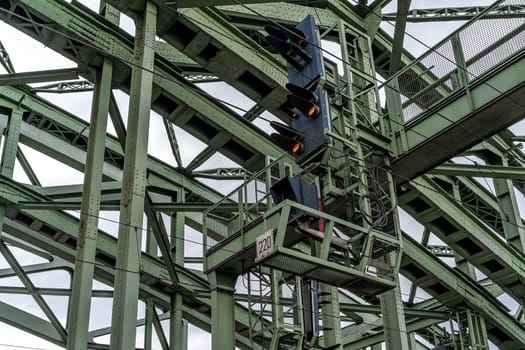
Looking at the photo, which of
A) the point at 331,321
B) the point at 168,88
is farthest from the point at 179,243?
the point at 331,321

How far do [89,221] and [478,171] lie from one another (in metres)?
9.00

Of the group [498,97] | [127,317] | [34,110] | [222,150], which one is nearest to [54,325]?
[34,110]

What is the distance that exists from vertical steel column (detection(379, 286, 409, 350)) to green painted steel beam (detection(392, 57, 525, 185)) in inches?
104

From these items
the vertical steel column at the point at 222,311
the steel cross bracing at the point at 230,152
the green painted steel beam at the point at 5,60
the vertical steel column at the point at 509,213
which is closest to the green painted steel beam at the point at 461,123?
the steel cross bracing at the point at 230,152

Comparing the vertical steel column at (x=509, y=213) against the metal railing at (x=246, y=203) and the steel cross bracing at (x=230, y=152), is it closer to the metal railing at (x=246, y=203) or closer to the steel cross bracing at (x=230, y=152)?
the steel cross bracing at (x=230, y=152)

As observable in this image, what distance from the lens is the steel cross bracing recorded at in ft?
46.9

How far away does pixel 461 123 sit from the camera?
1398 cm

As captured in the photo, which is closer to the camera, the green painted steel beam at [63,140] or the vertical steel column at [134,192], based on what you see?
the vertical steel column at [134,192]

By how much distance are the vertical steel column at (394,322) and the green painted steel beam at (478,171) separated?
3.19m

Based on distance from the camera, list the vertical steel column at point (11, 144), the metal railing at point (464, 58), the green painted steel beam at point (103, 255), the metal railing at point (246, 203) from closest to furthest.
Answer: the metal railing at point (464, 58)
the metal railing at point (246, 203)
the green painted steel beam at point (103, 255)
the vertical steel column at point (11, 144)

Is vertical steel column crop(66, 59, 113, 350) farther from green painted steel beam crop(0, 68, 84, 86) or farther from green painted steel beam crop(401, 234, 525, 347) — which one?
green painted steel beam crop(401, 234, 525, 347)

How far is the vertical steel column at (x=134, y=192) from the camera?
11898mm

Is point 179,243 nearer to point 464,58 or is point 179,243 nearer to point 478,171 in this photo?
point 478,171

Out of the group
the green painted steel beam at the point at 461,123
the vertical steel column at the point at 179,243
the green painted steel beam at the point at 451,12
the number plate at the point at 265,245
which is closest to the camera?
the number plate at the point at 265,245
